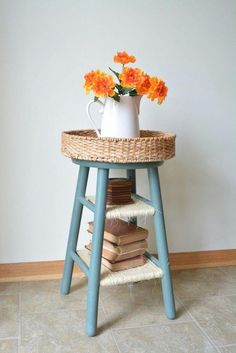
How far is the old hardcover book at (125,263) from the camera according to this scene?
1.52 m

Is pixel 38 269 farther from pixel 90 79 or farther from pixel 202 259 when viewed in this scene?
pixel 90 79

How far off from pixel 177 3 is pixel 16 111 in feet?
2.86

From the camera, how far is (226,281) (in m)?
Answer: 1.91

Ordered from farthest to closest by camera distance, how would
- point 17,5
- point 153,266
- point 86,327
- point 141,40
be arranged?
point 141,40, point 17,5, point 153,266, point 86,327

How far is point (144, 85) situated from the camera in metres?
1.39

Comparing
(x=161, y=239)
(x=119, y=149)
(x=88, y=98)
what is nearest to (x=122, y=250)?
(x=161, y=239)

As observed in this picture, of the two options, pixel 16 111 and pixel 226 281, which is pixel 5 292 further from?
pixel 226 281

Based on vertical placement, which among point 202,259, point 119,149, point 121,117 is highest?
point 121,117

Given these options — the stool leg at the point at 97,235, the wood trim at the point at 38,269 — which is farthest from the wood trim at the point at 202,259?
the stool leg at the point at 97,235

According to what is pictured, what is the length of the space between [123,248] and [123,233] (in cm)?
6

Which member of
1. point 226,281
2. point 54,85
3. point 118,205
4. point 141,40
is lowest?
point 226,281

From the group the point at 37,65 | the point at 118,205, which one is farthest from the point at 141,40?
the point at 118,205

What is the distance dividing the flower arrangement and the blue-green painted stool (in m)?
0.24

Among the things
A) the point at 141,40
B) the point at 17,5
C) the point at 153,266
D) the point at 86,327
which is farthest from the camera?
the point at 141,40
